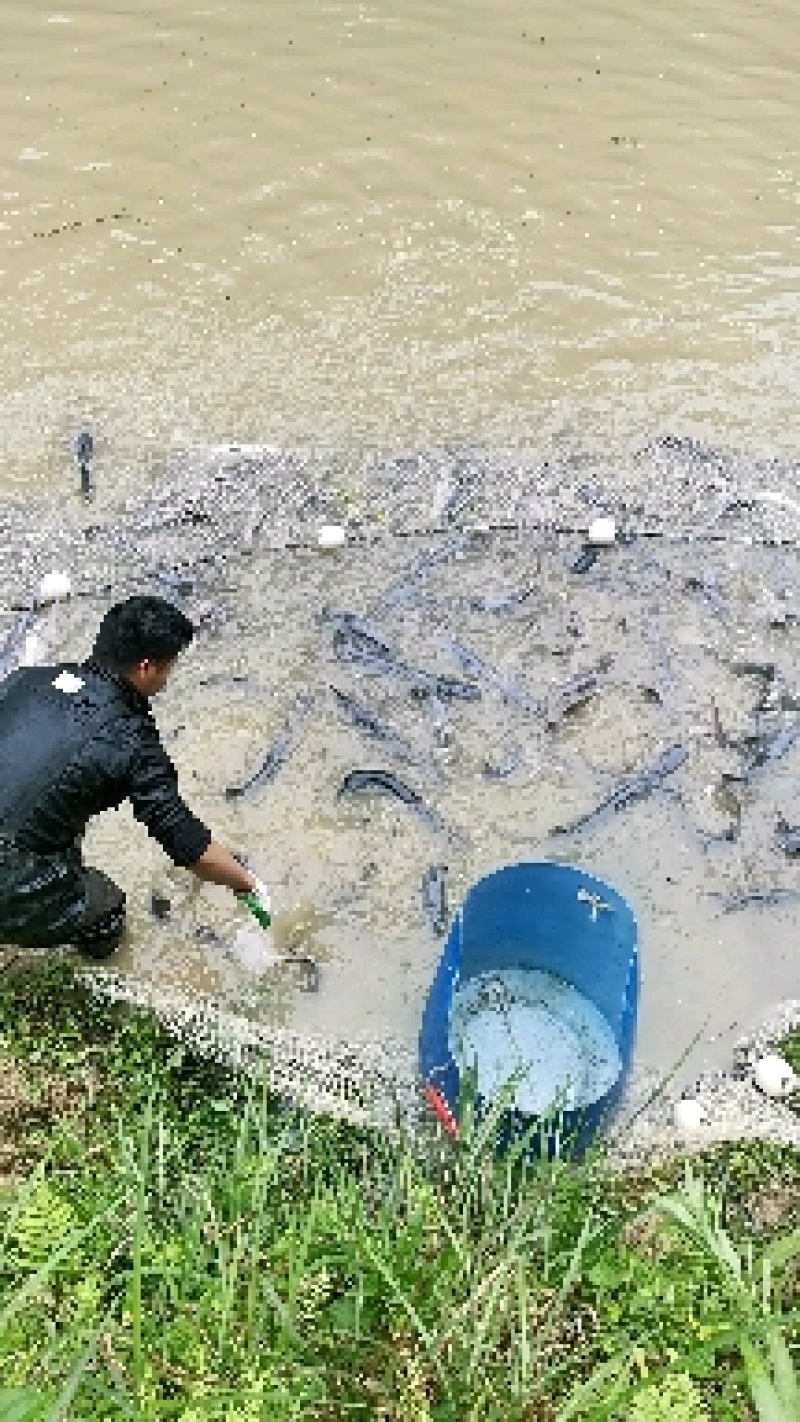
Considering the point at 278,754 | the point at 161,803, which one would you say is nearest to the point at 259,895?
the point at 161,803

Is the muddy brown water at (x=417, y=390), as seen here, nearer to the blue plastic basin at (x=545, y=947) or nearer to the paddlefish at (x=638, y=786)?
the paddlefish at (x=638, y=786)

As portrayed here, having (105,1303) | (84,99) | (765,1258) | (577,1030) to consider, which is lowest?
(577,1030)

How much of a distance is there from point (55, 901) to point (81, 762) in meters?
0.56

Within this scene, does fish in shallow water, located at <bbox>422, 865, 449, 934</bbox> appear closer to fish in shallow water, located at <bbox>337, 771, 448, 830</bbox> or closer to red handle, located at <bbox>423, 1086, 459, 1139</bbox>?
fish in shallow water, located at <bbox>337, 771, 448, 830</bbox>

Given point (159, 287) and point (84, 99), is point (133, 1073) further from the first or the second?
A: point (84, 99)

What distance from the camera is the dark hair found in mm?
4496

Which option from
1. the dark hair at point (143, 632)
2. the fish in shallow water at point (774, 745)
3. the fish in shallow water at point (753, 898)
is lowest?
the fish in shallow water at point (753, 898)

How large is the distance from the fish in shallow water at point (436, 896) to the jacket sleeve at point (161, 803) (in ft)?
4.20

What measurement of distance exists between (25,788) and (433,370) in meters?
4.20

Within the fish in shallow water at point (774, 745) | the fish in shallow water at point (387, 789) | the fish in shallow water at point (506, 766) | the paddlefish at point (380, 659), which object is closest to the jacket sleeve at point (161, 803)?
the fish in shallow water at point (387, 789)

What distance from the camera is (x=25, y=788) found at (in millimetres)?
4566

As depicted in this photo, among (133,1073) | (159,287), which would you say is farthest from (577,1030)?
(159,287)

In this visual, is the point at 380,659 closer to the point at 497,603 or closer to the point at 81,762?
the point at 497,603

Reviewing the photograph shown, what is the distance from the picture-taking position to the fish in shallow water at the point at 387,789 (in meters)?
5.96
